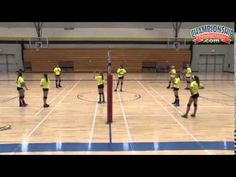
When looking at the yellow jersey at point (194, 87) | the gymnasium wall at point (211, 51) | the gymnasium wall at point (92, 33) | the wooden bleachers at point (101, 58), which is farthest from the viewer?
the gymnasium wall at point (211, 51)

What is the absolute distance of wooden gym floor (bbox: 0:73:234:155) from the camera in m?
8.71

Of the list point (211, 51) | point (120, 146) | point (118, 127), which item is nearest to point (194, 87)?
point (118, 127)

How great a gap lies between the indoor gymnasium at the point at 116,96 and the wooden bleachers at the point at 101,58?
132 millimetres

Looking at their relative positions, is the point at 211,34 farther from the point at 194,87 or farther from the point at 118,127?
the point at 118,127

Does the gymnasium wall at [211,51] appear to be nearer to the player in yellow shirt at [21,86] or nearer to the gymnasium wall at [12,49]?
the gymnasium wall at [12,49]

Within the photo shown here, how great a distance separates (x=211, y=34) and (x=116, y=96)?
21614mm

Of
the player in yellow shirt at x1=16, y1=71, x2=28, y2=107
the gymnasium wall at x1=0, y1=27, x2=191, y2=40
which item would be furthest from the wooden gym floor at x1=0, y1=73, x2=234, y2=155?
the gymnasium wall at x1=0, y1=27, x2=191, y2=40

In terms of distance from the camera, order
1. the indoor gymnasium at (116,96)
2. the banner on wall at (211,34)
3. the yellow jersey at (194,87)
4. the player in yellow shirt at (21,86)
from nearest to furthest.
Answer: the indoor gymnasium at (116,96)
the yellow jersey at (194,87)
the player in yellow shirt at (21,86)
the banner on wall at (211,34)

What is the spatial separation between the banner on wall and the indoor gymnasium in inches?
5.3

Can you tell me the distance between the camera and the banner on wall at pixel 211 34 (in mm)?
34781

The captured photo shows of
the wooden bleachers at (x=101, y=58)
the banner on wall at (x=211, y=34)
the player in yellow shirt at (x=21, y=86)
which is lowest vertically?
the player in yellow shirt at (x=21, y=86)

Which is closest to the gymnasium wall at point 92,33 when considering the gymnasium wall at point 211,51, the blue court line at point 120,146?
the gymnasium wall at point 211,51

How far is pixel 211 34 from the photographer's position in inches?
1393
